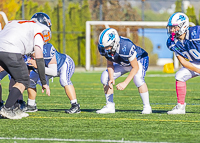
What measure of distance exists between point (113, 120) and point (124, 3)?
103ft

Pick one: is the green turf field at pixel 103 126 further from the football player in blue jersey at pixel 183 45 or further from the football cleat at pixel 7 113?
the football player in blue jersey at pixel 183 45

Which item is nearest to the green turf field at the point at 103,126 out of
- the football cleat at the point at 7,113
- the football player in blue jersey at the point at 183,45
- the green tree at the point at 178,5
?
the football cleat at the point at 7,113

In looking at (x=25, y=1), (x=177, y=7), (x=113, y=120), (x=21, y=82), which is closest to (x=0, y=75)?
(x=21, y=82)

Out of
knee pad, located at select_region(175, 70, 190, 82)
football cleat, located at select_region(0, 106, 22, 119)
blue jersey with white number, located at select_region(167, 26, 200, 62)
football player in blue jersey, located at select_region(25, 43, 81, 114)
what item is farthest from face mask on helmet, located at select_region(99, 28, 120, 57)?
football cleat, located at select_region(0, 106, 22, 119)

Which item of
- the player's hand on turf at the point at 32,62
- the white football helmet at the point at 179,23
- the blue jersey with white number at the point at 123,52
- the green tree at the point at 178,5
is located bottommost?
the player's hand on turf at the point at 32,62

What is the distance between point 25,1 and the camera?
2486 cm

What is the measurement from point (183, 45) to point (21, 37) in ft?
7.78

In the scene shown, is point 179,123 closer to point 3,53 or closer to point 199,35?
point 199,35

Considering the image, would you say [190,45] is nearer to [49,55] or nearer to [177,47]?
[177,47]

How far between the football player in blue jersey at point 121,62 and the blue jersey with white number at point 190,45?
0.50 meters

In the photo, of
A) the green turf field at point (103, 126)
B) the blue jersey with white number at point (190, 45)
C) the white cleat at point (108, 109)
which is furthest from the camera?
the white cleat at point (108, 109)

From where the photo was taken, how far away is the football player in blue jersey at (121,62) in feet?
19.2

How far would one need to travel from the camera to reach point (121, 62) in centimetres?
616

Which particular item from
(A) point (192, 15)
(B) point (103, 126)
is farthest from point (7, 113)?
(A) point (192, 15)
